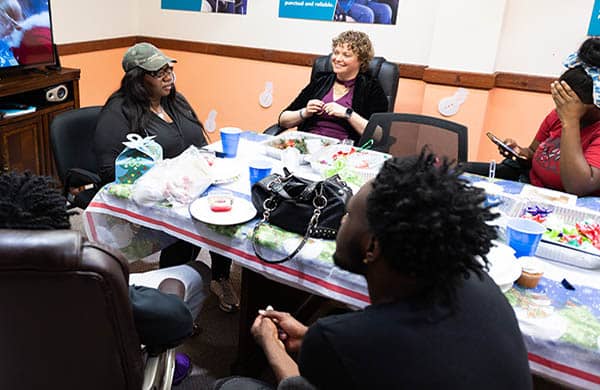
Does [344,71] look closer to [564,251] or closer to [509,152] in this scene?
[509,152]

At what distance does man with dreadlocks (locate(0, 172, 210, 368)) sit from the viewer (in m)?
0.94

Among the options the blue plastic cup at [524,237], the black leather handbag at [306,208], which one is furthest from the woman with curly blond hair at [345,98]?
the blue plastic cup at [524,237]

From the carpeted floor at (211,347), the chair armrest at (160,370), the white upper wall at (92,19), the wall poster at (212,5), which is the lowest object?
the carpeted floor at (211,347)

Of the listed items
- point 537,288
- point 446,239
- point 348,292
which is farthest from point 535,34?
point 446,239

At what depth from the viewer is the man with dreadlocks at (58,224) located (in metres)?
0.94

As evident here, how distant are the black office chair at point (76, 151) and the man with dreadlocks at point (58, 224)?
1055mm

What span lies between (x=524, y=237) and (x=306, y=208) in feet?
1.92

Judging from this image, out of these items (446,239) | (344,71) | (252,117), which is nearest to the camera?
(446,239)

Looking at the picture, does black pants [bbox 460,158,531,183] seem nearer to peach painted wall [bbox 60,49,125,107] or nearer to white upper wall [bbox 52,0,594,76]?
white upper wall [bbox 52,0,594,76]

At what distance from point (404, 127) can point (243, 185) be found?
34.9 inches

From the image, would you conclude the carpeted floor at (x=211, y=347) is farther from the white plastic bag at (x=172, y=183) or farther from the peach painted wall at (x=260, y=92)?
the peach painted wall at (x=260, y=92)

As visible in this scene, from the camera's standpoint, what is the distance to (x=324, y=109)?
2.50 metres

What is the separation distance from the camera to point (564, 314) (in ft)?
3.67

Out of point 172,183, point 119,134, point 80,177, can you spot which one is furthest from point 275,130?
point 172,183
